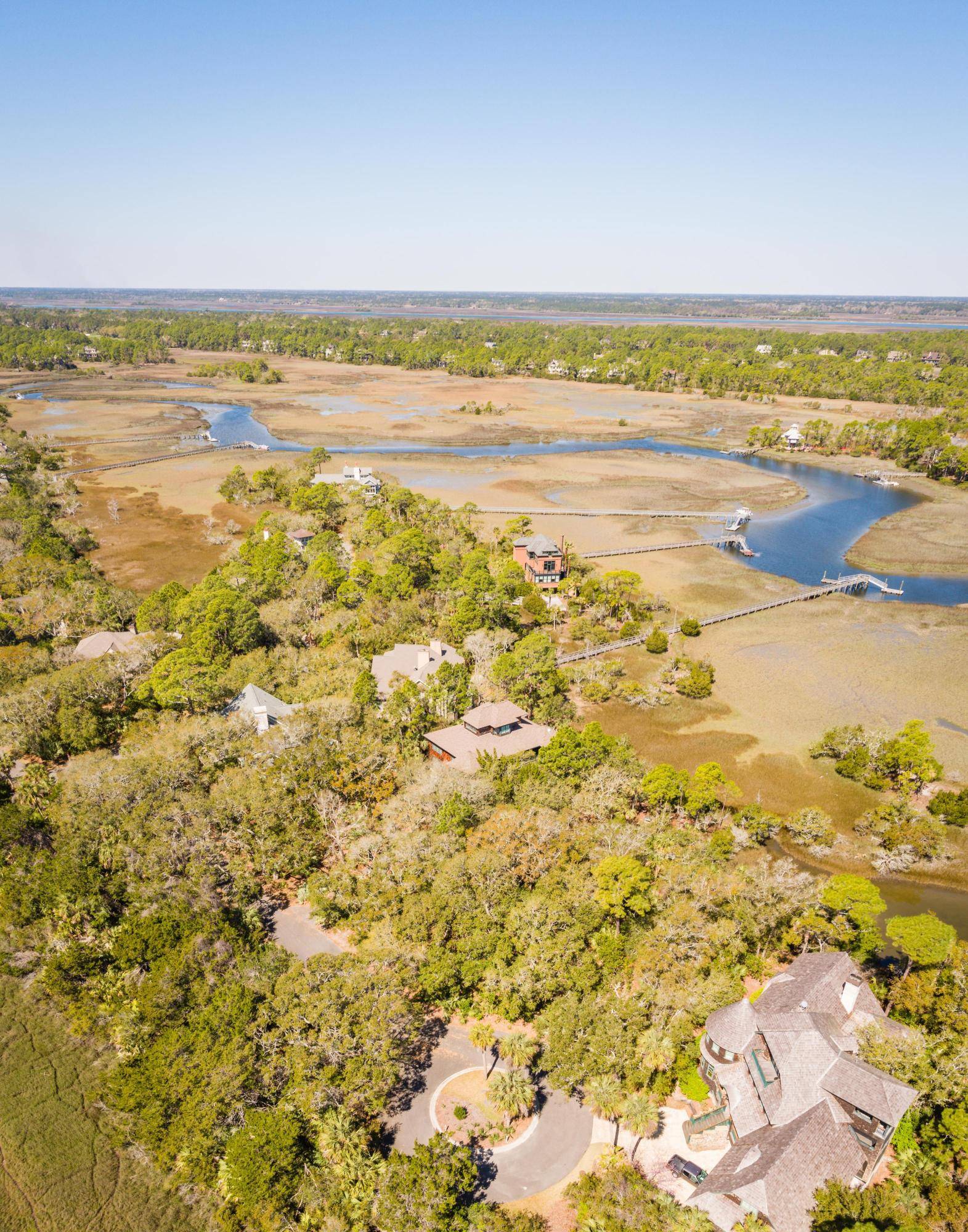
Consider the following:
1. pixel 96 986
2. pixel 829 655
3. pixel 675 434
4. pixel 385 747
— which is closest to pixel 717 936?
pixel 385 747

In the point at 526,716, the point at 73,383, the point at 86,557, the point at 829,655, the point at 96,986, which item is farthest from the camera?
the point at 73,383

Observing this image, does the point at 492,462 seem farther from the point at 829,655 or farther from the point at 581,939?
the point at 581,939

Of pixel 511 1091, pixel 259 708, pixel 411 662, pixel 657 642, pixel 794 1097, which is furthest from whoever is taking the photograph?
pixel 657 642

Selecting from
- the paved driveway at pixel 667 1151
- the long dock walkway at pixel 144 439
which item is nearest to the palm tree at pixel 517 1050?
the paved driveway at pixel 667 1151

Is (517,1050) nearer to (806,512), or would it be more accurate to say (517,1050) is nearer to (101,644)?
(101,644)

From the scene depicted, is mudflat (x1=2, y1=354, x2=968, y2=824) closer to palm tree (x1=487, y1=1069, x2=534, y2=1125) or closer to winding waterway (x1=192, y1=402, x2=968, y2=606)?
winding waterway (x1=192, y1=402, x2=968, y2=606)

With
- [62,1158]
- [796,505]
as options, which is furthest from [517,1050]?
[796,505]
